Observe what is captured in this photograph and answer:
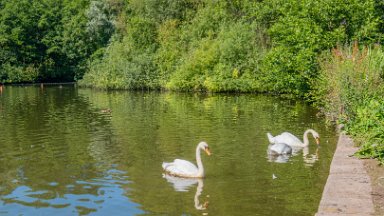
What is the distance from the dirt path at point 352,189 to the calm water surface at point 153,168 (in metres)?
0.62

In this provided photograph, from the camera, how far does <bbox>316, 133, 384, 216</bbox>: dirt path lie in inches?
355

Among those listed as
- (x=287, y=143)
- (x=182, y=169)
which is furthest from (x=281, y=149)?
(x=182, y=169)

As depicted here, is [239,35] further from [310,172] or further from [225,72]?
[310,172]

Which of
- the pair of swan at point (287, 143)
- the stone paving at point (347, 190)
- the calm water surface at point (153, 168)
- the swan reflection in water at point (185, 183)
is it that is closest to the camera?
the stone paving at point (347, 190)

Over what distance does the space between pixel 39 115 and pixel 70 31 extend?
59.0m

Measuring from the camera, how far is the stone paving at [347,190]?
8972 millimetres

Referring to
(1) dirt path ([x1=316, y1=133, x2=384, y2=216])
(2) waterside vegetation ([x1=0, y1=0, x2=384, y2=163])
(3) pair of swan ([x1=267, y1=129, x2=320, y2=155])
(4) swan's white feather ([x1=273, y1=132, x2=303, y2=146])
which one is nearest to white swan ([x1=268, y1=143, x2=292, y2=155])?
(3) pair of swan ([x1=267, y1=129, x2=320, y2=155])

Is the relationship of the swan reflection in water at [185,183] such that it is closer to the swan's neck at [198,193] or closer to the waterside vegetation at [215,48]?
the swan's neck at [198,193]

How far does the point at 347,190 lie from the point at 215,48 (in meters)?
43.8

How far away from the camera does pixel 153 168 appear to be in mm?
14797

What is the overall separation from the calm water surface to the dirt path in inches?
24.6

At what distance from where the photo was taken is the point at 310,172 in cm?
1400

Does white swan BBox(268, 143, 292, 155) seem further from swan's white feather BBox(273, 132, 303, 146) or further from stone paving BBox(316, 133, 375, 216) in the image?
stone paving BBox(316, 133, 375, 216)

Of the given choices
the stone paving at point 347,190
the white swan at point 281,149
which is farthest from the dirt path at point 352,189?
the white swan at point 281,149
